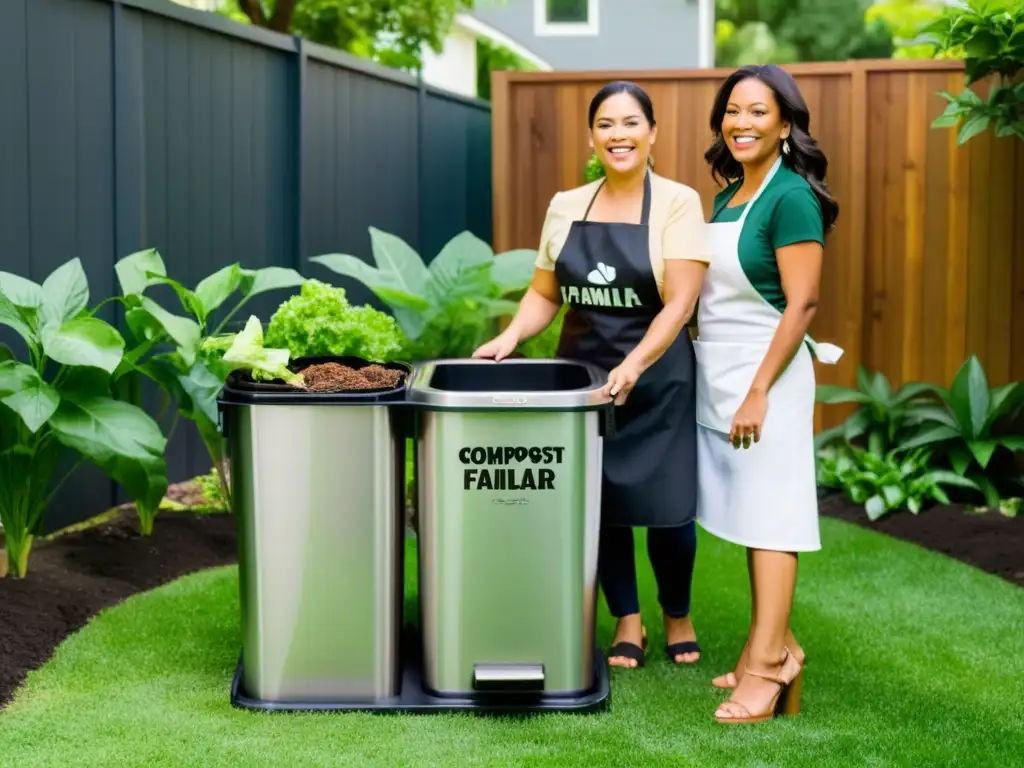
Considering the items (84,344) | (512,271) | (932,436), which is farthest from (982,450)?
(84,344)

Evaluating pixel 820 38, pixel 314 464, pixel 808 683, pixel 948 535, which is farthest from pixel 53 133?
pixel 820 38

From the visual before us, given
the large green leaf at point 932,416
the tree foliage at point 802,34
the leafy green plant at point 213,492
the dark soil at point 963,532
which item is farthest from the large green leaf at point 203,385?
the tree foliage at point 802,34

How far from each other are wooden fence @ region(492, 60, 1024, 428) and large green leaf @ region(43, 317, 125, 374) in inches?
119

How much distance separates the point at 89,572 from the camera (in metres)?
4.27

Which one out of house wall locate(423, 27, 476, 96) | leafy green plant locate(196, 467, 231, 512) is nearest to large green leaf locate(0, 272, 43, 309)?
leafy green plant locate(196, 467, 231, 512)

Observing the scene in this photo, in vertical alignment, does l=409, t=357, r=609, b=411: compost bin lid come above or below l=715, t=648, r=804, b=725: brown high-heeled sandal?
above

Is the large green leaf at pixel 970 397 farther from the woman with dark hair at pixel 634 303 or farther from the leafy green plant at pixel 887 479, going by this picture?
the woman with dark hair at pixel 634 303

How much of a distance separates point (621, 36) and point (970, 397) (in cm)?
1594

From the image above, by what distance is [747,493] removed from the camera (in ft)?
10.9

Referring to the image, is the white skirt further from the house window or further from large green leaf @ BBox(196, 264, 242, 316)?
the house window

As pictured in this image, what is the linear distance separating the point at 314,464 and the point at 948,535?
2948mm

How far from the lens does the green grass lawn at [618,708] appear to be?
2.97 metres

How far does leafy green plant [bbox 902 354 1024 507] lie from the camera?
5.61 meters

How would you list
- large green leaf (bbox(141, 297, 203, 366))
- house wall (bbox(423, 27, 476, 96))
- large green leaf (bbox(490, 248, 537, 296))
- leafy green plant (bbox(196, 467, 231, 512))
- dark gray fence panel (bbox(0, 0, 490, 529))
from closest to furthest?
large green leaf (bbox(141, 297, 203, 366)) → dark gray fence panel (bbox(0, 0, 490, 529)) → leafy green plant (bbox(196, 467, 231, 512)) → large green leaf (bbox(490, 248, 537, 296)) → house wall (bbox(423, 27, 476, 96))
